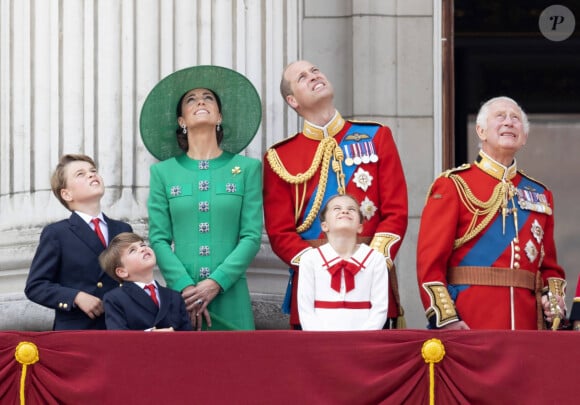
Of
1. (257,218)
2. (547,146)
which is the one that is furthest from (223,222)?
(547,146)

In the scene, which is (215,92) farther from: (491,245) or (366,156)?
(491,245)

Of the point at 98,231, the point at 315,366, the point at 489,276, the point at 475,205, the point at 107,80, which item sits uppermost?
the point at 107,80

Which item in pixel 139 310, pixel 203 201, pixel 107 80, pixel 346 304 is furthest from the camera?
pixel 107 80

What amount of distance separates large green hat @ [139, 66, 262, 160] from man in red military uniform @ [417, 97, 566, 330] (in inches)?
44.0

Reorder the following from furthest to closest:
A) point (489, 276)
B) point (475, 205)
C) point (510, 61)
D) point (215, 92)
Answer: point (510, 61)
point (215, 92)
point (475, 205)
point (489, 276)

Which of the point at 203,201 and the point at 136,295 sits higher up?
the point at 203,201

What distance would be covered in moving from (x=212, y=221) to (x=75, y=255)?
723 millimetres

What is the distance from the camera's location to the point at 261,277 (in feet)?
34.9

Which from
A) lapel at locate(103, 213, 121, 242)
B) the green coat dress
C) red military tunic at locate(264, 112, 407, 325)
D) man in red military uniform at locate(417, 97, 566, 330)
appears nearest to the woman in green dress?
the green coat dress

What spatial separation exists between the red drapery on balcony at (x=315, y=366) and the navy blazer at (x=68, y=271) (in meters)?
0.89

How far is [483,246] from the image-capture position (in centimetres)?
923

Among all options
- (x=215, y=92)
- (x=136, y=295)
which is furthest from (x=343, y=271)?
(x=215, y=92)

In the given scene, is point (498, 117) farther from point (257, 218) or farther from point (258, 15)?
Answer: point (258, 15)

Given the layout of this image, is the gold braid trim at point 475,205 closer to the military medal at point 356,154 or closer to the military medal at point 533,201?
the military medal at point 533,201
